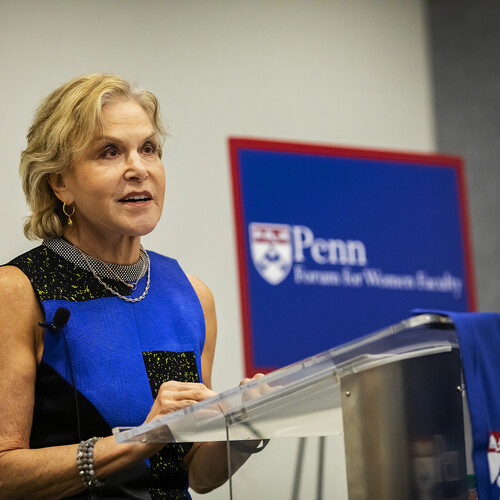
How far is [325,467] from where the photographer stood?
4.90ft

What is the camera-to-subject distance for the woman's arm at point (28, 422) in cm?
171

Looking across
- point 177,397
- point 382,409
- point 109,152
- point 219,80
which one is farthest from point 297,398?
point 219,80

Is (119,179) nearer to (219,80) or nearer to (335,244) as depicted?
(335,244)

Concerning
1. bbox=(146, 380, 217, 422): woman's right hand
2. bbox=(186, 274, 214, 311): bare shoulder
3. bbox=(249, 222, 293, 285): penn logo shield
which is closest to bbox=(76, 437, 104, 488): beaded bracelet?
bbox=(146, 380, 217, 422): woman's right hand

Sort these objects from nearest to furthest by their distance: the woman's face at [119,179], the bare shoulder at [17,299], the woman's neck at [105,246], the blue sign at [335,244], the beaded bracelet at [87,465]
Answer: the beaded bracelet at [87,465] → the bare shoulder at [17,299] → the woman's face at [119,179] → the woman's neck at [105,246] → the blue sign at [335,244]

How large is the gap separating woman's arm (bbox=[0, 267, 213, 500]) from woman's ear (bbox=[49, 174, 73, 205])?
0.25m

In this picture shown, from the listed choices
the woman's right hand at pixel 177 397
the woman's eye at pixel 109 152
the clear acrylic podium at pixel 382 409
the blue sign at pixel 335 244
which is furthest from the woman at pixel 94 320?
the blue sign at pixel 335 244

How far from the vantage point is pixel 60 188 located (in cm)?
210

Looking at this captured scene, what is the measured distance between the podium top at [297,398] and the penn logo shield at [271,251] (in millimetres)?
2370

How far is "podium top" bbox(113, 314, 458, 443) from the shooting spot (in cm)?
137

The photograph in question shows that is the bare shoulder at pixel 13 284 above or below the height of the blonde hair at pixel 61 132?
below

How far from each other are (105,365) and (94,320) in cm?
10

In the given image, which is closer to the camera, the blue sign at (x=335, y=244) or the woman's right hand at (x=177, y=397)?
the woman's right hand at (x=177, y=397)

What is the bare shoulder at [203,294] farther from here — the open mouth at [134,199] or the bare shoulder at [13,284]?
the bare shoulder at [13,284]
